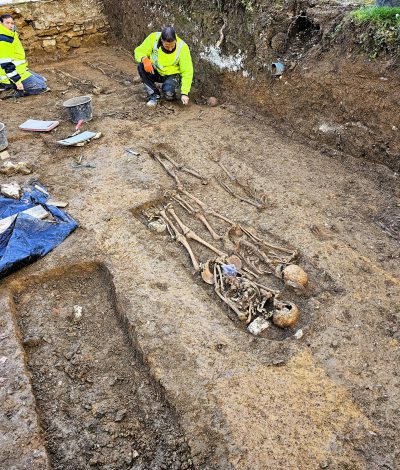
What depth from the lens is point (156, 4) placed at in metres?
8.23

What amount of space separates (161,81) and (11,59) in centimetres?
282

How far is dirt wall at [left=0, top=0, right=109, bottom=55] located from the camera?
916cm

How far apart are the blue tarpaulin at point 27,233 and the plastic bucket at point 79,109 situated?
89.1 inches

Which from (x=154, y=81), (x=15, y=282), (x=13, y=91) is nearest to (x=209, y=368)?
(x=15, y=282)

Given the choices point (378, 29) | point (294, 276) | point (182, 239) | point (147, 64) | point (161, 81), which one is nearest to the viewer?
point (294, 276)

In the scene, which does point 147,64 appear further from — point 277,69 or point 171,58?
point 277,69

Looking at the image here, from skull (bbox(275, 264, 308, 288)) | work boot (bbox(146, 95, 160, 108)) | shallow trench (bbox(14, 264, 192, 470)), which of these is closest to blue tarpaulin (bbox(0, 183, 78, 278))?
shallow trench (bbox(14, 264, 192, 470))

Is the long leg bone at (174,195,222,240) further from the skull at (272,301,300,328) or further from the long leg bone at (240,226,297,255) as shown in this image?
the skull at (272,301,300,328)

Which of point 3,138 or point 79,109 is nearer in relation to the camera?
point 3,138

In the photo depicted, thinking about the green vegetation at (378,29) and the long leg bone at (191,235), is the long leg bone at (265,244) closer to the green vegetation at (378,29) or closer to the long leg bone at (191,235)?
the long leg bone at (191,235)

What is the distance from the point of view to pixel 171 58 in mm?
6594

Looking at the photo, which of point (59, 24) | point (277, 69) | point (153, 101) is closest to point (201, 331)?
point (277, 69)

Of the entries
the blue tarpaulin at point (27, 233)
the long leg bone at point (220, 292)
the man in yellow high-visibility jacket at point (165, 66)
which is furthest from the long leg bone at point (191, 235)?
the man in yellow high-visibility jacket at point (165, 66)

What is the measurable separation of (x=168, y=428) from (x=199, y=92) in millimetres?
6189
